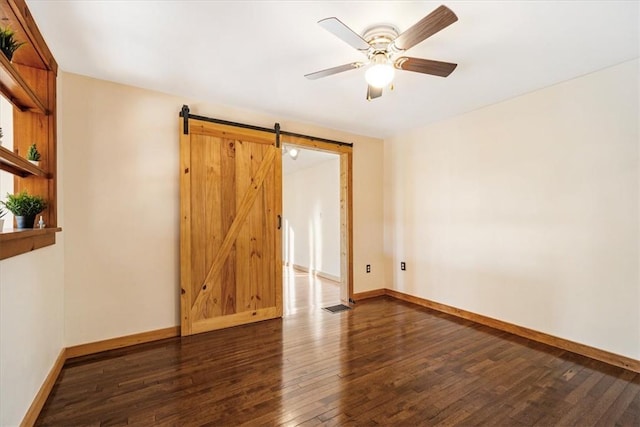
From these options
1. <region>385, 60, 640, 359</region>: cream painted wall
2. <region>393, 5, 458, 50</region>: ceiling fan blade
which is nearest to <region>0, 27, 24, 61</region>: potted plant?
<region>393, 5, 458, 50</region>: ceiling fan blade

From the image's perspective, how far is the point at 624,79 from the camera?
2342 mm

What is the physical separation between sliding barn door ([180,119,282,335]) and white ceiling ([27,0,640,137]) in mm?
541

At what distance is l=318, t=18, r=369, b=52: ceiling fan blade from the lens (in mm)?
1539

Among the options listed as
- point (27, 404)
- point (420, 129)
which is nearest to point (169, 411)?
point (27, 404)

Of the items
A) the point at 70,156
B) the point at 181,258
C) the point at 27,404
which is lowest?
the point at 27,404

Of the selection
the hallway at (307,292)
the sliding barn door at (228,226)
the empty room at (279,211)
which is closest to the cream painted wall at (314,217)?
the hallway at (307,292)

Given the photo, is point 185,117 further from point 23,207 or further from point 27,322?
point 27,322

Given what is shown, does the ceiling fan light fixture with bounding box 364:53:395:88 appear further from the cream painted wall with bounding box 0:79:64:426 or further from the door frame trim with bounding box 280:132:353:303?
the cream painted wall with bounding box 0:79:64:426

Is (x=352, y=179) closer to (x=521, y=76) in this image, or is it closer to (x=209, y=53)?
(x=521, y=76)

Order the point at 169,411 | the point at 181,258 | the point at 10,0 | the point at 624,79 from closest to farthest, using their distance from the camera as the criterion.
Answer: the point at 10,0 < the point at 169,411 < the point at 624,79 < the point at 181,258

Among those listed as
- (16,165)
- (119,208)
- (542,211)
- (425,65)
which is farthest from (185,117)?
(542,211)

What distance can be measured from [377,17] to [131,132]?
7.81ft

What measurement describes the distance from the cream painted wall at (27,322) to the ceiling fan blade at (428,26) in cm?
243

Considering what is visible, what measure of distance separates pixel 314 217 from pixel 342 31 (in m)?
4.85
